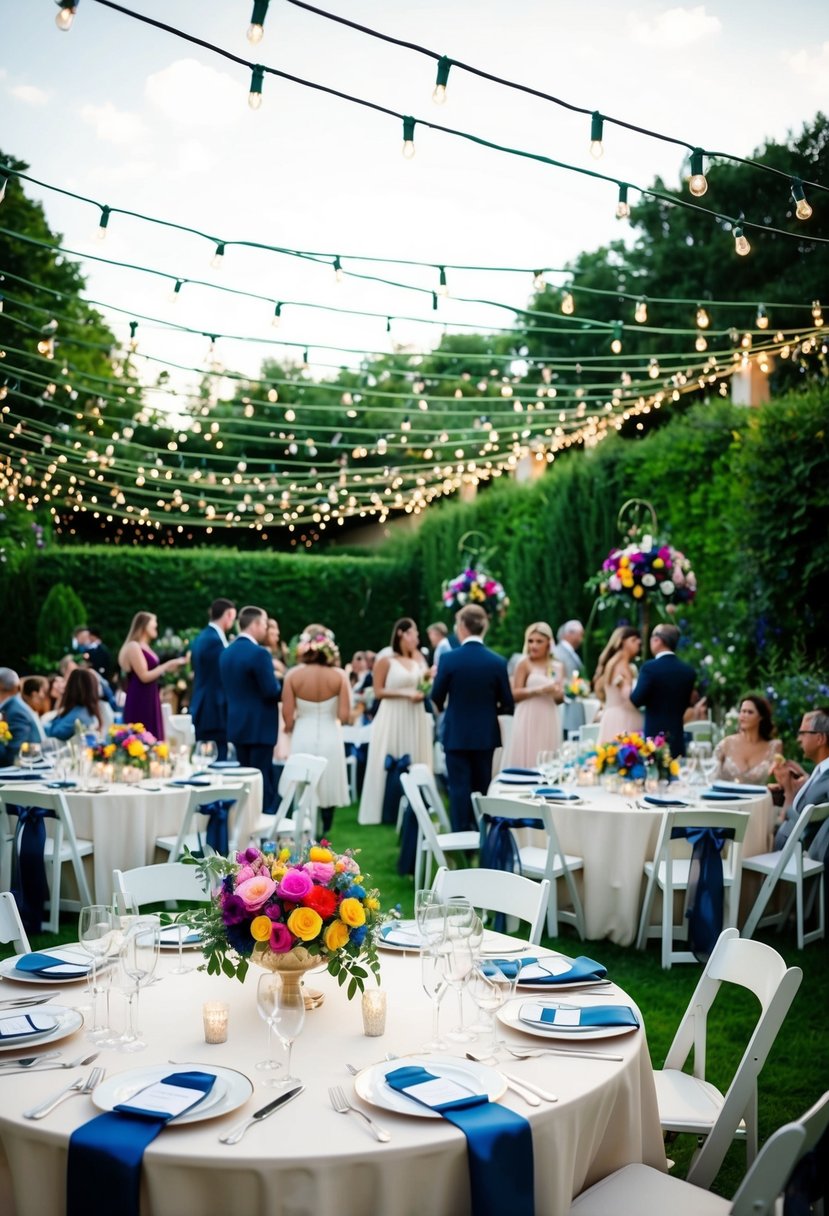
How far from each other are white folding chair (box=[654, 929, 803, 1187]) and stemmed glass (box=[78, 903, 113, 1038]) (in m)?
1.46

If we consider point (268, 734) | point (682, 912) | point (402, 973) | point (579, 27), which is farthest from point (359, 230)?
point (402, 973)

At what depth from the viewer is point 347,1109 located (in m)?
2.18

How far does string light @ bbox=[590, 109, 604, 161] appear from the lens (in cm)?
373

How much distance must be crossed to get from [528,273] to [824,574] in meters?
3.98

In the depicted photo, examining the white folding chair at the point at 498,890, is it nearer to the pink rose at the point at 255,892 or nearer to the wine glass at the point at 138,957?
the pink rose at the point at 255,892

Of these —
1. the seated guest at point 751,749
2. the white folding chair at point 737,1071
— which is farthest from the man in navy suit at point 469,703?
the white folding chair at point 737,1071

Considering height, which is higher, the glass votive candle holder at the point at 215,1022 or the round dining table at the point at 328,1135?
the glass votive candle holder at the point at 215,1022

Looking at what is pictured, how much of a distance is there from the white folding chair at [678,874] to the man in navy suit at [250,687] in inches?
123

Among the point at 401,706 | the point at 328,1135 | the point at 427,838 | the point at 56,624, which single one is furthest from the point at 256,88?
the point at 56,624

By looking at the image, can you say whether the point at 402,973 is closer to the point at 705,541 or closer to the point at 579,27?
the point at 579,27

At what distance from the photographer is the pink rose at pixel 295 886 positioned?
8.30 feet

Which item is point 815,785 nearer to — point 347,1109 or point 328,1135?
point 347,1109

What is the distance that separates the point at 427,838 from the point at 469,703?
1346 mm

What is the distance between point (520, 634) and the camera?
1437 cm
